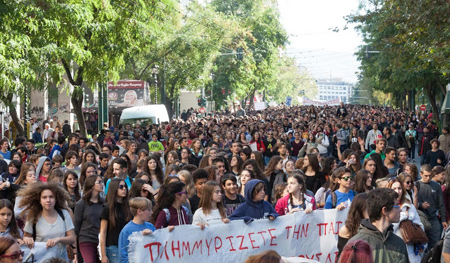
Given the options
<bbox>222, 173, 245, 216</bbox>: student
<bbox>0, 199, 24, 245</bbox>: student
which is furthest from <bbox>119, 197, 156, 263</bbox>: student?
<bbox>222, 173, 245, 216</bbox>: student

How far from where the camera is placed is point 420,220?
8.34m

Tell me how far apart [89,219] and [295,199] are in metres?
2.31

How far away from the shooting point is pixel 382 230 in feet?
18.9

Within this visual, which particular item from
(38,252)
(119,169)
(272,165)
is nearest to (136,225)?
(38,252)

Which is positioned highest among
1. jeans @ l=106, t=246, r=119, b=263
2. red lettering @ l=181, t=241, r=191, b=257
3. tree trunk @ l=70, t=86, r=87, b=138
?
tree trunk @ l=70, t=86, r=87, b=138

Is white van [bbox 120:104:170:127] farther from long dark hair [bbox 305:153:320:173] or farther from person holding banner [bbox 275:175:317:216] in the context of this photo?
person holding banner [bbox 275:175:317:216]

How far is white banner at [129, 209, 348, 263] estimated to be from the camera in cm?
739

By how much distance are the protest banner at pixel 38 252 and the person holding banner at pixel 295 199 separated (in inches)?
110

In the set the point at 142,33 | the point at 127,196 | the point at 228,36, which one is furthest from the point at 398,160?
the point at 228,36

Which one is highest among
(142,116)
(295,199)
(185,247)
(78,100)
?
(78,100)

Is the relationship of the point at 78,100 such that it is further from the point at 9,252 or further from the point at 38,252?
the point at 9,252

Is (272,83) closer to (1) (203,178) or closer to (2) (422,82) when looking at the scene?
(2) (422,82)

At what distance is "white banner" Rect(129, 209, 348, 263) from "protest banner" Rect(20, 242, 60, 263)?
2.30 ft

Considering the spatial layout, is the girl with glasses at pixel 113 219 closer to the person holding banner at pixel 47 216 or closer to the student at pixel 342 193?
the person holding banner at pixel 47 216
